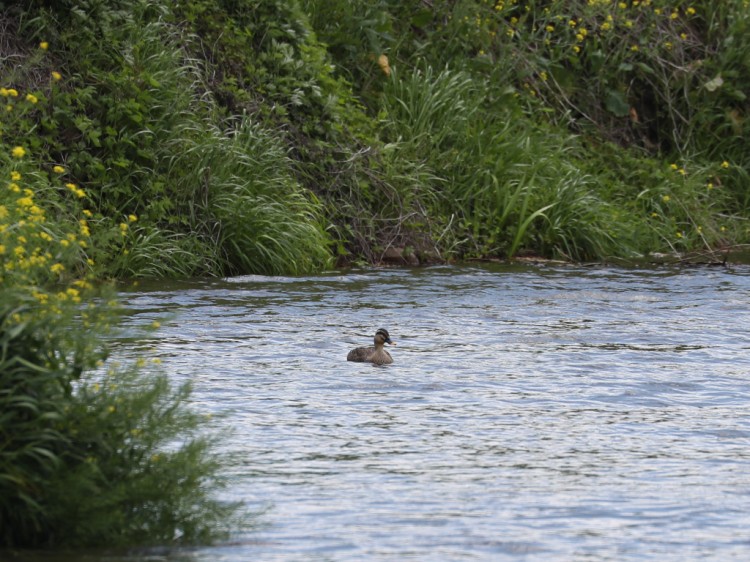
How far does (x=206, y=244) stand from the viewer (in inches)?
556

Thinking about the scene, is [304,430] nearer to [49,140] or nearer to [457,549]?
[457,549]

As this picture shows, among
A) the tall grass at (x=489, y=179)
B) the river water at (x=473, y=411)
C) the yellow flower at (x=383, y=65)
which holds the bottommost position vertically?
the river water at (x=473, y=411)

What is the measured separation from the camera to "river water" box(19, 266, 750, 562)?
247 inches

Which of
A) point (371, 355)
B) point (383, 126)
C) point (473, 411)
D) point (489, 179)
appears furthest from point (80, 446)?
point (383, 126)

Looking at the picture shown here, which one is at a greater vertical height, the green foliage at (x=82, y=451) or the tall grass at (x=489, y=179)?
the tall grass at (x=489, y=179)

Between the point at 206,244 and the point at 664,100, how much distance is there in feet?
27.8

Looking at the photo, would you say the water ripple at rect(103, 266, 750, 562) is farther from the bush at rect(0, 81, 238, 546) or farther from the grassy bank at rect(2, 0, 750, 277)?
the grassy bank at rect(2, 0, 750, 277)

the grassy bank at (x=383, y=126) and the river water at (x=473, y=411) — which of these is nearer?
the river water at (x=473, y=411)

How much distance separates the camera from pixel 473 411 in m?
8.73

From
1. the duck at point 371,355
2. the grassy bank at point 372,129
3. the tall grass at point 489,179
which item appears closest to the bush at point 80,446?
the duck at point 371,355

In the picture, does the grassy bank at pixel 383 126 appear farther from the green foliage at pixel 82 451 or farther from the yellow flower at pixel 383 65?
the green foliage at pixel 82 451

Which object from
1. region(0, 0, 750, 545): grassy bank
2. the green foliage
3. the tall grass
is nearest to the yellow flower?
region(0, 0, 750, 545): grassy bank

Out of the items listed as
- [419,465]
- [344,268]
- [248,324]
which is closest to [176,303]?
[248,324]

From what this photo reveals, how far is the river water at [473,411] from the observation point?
6277mm
